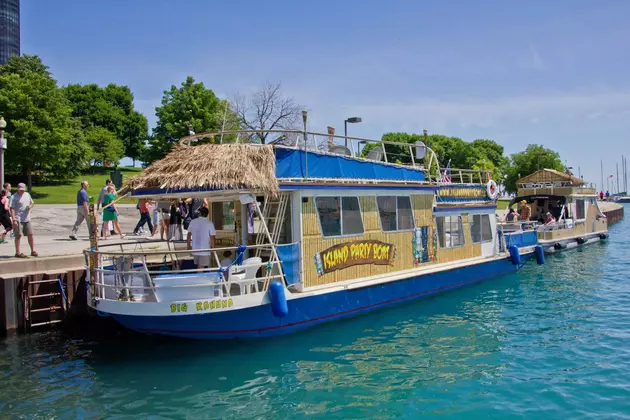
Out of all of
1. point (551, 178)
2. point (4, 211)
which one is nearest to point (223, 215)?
point (4, 211)

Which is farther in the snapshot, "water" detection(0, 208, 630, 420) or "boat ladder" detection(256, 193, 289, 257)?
"boat ladder" detection(256, 193, 289, 257)

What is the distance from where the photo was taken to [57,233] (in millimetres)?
20391

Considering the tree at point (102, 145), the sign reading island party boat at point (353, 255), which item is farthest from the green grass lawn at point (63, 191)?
the sign reading island party boat at point (353, 255)

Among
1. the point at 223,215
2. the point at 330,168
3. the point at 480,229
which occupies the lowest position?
the point at 480,229

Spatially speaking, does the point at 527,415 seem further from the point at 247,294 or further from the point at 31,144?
the point at 31,144

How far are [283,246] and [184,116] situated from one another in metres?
37.2

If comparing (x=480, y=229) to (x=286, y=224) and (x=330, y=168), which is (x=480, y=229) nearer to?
(x=330, y=168)

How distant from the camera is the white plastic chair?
31.3ft

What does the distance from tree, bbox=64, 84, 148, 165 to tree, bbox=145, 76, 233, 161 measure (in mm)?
17916

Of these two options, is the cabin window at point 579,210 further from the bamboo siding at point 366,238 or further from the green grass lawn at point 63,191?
the green grass lawn at point 63,191

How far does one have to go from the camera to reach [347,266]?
11875 mm

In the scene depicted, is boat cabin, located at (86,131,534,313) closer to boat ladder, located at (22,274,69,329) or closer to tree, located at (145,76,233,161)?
boat ladder, located at (22,274,69,329)

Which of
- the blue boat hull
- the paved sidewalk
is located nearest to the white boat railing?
the blue boat hull

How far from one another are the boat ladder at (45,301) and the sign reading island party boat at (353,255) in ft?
20.2
